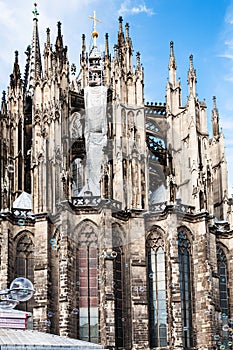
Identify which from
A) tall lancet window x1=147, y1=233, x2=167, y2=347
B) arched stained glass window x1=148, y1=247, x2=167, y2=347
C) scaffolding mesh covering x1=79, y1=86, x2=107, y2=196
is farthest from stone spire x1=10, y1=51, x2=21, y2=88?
arched stained glass window x1=148, y1=247, x2=167, y2=347

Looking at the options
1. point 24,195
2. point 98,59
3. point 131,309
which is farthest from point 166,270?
point 98,59

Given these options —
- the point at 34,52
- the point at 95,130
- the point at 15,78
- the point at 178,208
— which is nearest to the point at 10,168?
the point at 95,130

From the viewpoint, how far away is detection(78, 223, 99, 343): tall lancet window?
45250mm

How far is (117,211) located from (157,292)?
19.8 ft

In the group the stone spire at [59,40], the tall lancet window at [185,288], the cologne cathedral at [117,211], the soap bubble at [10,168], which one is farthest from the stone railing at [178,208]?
the stone spire at [59,40]

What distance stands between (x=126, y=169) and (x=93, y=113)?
23.0 ft

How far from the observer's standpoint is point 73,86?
220 ft

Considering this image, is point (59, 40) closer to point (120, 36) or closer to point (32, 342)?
point (120, 36)

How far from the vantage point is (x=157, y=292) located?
47.5 meters

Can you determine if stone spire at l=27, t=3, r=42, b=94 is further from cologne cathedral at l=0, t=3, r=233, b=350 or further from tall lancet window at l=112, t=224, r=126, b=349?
tall lancet window at l=112, t=224, r=126, b=349

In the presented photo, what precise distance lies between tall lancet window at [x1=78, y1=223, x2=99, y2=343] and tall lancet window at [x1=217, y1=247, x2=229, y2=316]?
993 cm

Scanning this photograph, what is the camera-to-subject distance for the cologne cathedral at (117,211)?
4553 centimetres

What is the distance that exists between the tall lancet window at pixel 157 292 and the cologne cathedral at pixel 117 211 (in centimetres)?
7

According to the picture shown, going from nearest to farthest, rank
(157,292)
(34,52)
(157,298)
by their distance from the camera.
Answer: (157,298) < (157,292) < (34,52)
